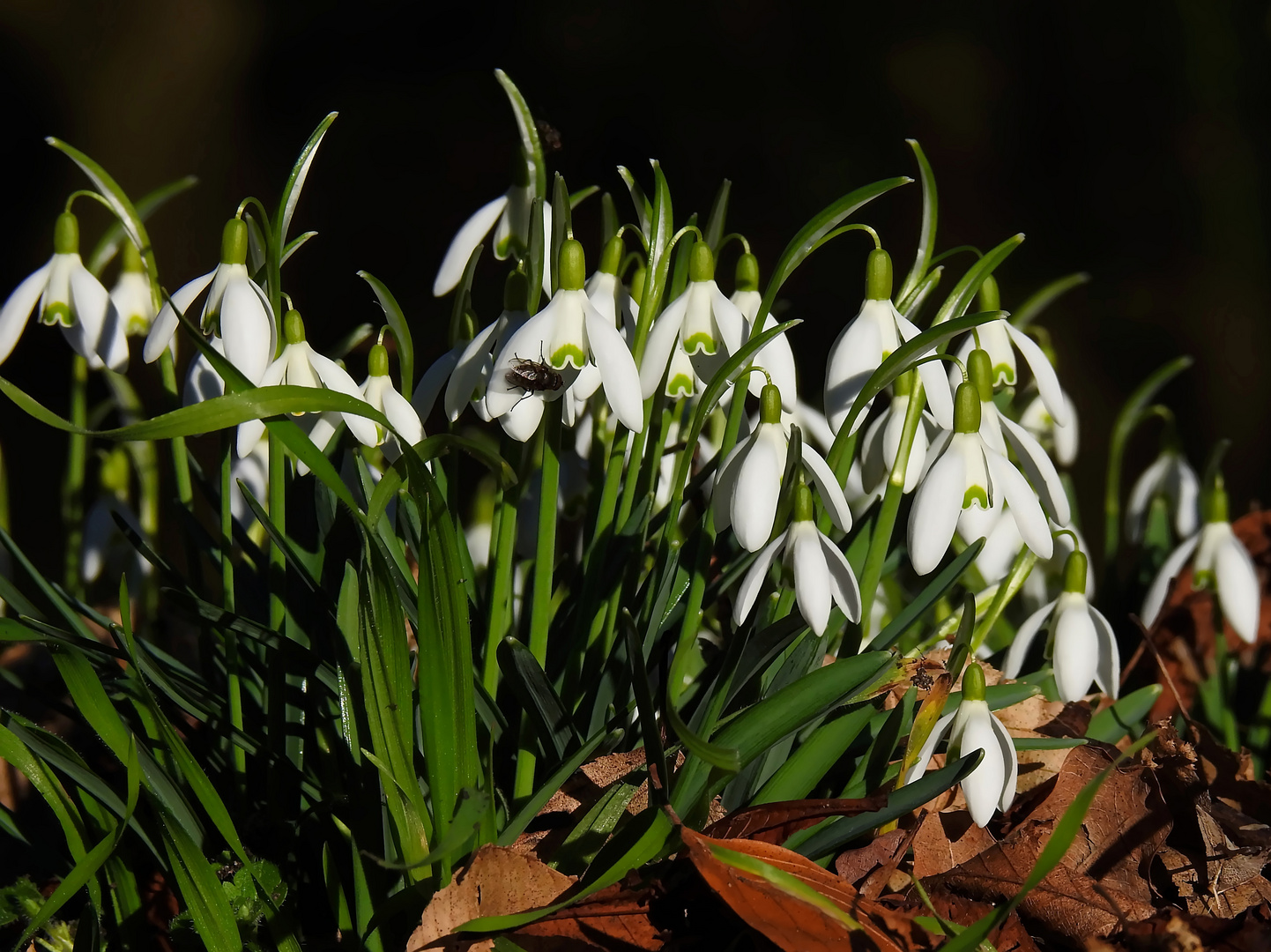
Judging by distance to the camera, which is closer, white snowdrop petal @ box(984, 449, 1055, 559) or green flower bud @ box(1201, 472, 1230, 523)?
white snowdrop petal @ box(984, 449, 1055, 559)

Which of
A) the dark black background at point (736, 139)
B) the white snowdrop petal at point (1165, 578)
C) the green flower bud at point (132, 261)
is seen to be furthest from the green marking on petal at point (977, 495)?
the dark black background at point (736, 139)

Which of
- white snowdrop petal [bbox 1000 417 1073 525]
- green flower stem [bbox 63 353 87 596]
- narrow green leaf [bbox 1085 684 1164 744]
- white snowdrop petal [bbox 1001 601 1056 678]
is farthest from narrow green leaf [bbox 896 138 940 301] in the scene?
green flower stem [bbox 63 353 87 596]

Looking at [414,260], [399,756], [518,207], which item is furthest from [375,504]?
[414,260]

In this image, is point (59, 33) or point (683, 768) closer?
point (683, 768)

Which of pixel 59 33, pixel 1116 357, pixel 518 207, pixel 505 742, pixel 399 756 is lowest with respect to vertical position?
pixel 1116 357

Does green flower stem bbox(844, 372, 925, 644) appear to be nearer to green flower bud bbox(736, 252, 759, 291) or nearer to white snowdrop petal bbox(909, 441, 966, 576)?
white snowdrop petal bbox(909, 441, 966, 576)

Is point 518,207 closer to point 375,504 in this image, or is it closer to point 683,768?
point 375,504

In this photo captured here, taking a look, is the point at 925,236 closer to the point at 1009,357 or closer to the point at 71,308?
the point at 1009,357
